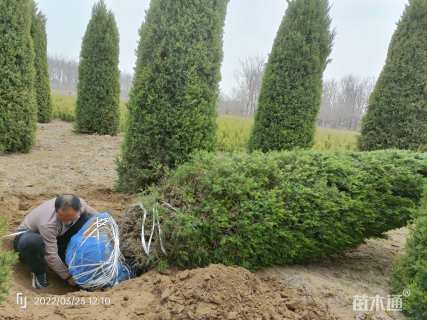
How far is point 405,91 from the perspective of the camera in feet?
28.5

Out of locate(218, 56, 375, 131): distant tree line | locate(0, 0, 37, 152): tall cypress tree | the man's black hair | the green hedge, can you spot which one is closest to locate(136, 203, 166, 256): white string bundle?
the green hedge

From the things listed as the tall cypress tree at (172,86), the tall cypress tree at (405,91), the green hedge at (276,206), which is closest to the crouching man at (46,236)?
the green hedge at (276,206)

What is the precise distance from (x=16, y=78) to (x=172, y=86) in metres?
4.88

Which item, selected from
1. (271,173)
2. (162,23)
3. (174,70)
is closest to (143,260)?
(271,173)

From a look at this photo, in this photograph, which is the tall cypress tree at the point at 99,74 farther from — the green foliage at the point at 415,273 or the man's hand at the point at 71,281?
the green foliage at the point at 415,273

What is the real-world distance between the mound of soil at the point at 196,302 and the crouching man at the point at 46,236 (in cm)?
75

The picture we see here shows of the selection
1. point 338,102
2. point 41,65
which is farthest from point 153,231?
point 338,102

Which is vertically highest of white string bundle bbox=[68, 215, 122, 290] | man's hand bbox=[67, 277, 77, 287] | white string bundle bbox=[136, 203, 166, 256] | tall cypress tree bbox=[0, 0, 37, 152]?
tall cypress tree bbox=[0, 0, 37, 152]

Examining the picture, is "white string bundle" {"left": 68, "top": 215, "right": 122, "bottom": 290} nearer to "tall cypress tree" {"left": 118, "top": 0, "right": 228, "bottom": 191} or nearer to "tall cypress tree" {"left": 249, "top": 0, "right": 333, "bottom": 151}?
"tall cypress tree" {"left": 118, "top": 0, "right": 228, "bottom": 191}

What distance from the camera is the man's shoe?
148 inches

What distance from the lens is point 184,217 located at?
3463 mm

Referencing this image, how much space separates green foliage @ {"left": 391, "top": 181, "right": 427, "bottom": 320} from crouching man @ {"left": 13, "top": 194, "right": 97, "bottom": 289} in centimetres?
315

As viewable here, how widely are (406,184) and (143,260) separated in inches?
114

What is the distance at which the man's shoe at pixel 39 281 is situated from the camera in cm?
376
